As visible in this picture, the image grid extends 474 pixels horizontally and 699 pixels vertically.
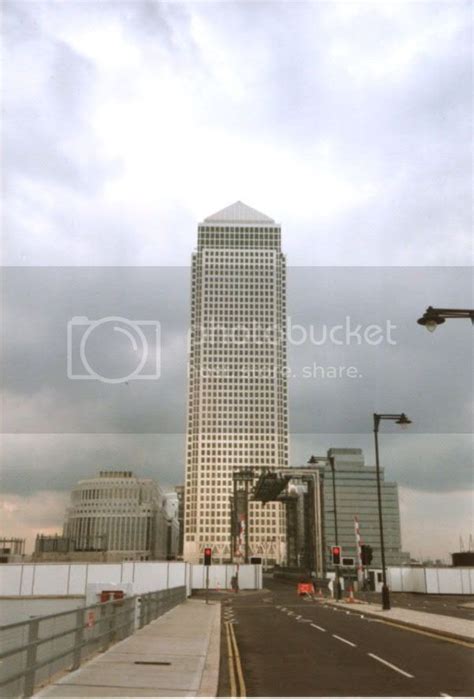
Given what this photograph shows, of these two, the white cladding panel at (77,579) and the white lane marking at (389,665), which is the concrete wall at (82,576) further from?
the white lane marking at (389,665)

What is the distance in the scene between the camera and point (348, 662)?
601 inches

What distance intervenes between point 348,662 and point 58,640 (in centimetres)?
704

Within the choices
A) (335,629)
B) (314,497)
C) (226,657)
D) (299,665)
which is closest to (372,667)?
(299,665)

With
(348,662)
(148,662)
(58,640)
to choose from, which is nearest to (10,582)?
(148,662)

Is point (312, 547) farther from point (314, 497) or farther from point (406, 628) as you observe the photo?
point (406, 628)

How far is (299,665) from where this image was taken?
14.9 meters

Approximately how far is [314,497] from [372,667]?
3859 inches

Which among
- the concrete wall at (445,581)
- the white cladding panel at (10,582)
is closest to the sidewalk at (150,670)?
the white cladding panel at (10,582)

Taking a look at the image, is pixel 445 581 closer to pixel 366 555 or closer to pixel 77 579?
pixel 366 555

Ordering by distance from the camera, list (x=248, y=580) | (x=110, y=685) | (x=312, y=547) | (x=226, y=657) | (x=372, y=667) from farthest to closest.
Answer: (x=312, y=547), (x=248, y=580), (x=226, y=657), (x=372, y=667), (x=110, y=685)

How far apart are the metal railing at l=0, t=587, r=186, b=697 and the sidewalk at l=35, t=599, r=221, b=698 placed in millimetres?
329

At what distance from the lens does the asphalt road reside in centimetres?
1191

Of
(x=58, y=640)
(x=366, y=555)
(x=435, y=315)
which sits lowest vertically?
(x=58, y=640)

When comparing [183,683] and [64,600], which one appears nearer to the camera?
[183,683]
